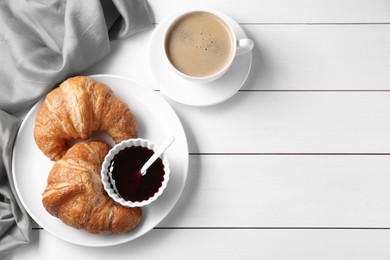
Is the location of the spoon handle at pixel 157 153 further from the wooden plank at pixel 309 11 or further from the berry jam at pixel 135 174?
the wooden plank at pixel 309 11

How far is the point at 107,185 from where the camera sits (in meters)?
1.21

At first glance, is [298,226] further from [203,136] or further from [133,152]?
[133,152]

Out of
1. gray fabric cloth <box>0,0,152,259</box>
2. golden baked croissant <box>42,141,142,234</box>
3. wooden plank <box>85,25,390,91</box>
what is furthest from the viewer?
wooden plank <box>85,25,390,91</box>

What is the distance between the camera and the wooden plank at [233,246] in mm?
1312

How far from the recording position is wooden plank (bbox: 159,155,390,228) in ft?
4.44

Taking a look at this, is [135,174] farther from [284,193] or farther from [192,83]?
[284,193]

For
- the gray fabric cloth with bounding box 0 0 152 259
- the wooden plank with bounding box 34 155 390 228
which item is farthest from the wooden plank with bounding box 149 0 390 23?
the wooden plank with bounding box 34 155 390 228

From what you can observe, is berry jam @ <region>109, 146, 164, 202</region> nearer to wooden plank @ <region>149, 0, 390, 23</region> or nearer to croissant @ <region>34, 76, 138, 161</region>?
croissant @ <region>34, 76, 138, 161</region>

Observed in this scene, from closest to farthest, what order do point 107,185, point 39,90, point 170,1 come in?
point 107,185
point 39,90
point 170,1

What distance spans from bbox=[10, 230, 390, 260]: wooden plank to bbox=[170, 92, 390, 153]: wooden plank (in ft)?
0.70

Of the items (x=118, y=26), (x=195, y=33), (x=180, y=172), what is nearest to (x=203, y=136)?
(x=180, y=172)

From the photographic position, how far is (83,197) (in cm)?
119

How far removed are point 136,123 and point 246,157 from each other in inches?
11.6

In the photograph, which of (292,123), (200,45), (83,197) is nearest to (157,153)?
(83,197)
